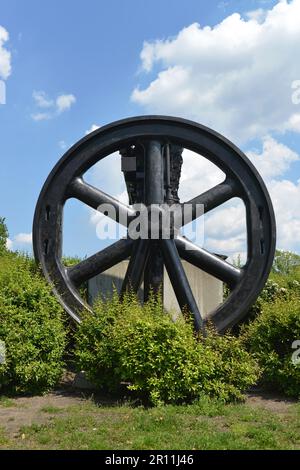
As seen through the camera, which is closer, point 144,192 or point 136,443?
point 136,443

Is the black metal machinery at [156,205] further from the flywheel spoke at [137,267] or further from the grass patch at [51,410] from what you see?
the grass patch at [51,410]

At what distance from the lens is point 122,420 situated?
5867mm

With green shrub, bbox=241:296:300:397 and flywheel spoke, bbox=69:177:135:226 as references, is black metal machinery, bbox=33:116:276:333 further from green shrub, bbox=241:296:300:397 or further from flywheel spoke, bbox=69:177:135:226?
green shrub, bbox=241:296:300:397

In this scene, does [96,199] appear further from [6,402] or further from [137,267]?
[6,402]

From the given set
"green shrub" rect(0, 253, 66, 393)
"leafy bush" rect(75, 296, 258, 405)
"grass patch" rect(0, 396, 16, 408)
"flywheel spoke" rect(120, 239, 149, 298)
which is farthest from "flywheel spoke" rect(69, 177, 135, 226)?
"grass patch" rect(0, 396, 16, 408)

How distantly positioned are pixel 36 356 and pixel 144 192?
131 inches

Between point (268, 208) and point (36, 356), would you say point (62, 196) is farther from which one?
point (268, 208)

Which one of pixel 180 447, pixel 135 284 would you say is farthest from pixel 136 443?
pixel 135 284

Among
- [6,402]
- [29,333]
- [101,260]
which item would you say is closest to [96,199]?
[101,260]

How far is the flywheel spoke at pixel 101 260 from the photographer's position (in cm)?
903

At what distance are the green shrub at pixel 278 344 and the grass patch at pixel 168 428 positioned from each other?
2.80 ft

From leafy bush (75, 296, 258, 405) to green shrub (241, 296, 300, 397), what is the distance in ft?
0.88

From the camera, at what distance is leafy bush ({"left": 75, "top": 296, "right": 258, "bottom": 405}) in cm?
672

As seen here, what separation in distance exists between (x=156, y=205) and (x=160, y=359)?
3014 millimetres
